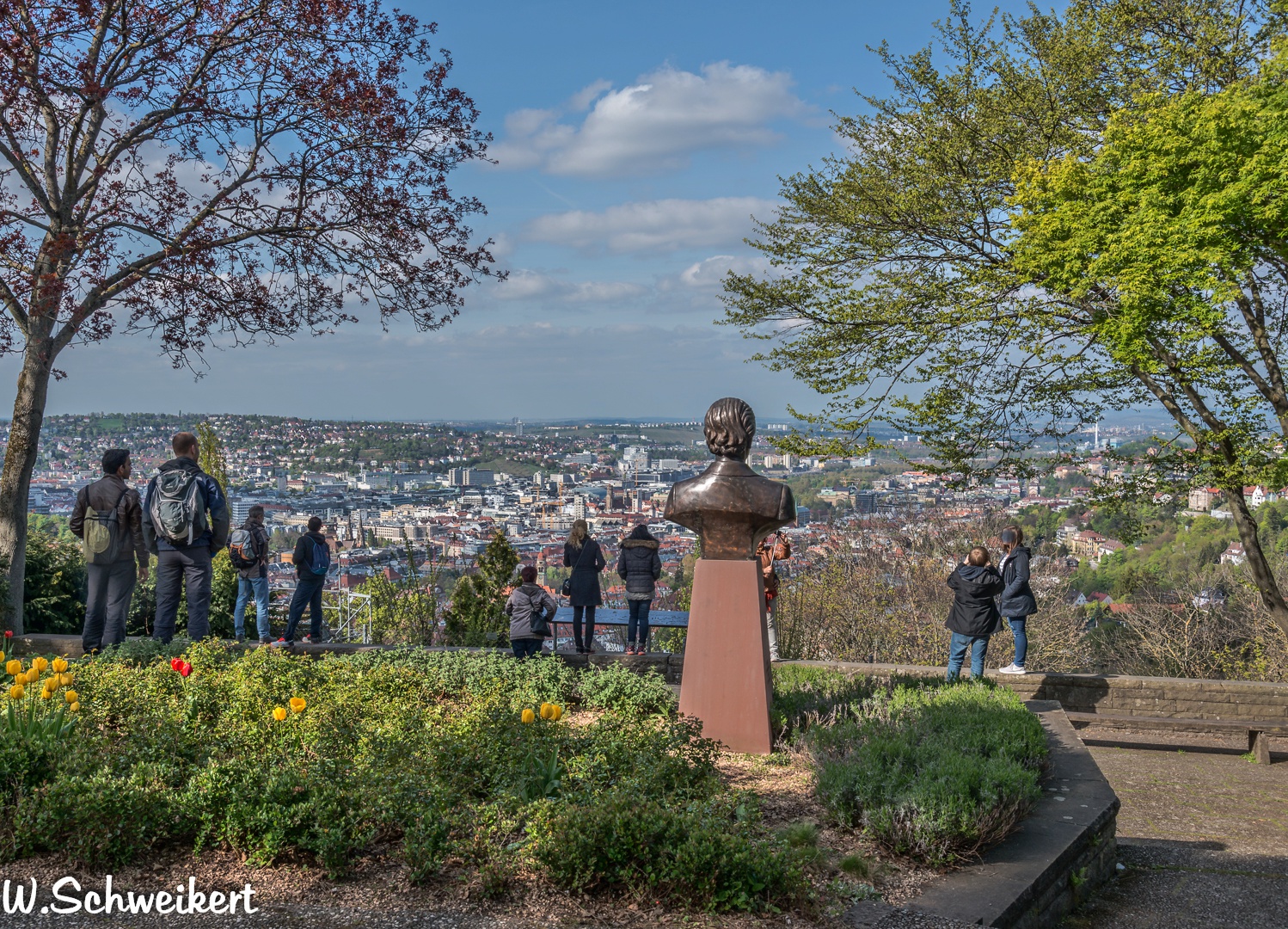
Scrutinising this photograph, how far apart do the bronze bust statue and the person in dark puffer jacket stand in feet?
11.4

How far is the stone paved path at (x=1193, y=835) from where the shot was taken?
4652mm

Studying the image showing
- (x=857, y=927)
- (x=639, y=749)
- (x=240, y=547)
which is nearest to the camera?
(x=857, y=927)

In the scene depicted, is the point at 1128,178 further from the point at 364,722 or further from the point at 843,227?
the point at 364,722

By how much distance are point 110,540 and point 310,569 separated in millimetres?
2232

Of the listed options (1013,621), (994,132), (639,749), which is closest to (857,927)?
(639,749)

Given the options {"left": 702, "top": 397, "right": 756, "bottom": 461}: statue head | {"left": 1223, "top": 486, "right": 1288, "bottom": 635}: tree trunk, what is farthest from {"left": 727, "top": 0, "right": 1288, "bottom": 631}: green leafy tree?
{"left": 702, "top": 397, "right": 756, "bottom": 461}: statue head

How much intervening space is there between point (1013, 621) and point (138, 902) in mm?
8179

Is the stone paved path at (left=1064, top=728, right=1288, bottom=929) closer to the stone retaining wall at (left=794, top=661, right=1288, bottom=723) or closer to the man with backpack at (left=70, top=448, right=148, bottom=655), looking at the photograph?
the stone retaining wall at (left=794, top=661, right=1288, bottom=723)

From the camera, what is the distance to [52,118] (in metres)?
9.30

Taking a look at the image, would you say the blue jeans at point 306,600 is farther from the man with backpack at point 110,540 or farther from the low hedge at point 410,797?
the low hedge at point 410,797

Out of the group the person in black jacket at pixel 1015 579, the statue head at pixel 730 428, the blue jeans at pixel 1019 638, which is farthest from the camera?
the blue jeans at pixel 1019 638

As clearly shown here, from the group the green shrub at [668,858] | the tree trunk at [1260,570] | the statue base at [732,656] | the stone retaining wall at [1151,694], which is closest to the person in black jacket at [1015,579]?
the stone retaining wall at [1151,694]

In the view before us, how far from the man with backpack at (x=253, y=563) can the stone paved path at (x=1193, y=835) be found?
797 centimetres

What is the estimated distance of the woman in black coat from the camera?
9617 millimetres
